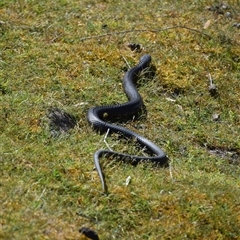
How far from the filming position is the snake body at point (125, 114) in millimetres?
6419

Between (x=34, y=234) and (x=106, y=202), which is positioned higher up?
(x=34, y=234)

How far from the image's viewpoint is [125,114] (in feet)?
25.6

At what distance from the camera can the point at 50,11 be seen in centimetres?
1006

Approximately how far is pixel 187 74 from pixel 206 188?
3.18 metres

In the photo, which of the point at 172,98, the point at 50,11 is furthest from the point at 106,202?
the point at 50,11

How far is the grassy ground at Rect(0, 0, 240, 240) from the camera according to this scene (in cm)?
545

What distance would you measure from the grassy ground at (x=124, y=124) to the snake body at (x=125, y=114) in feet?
0.33

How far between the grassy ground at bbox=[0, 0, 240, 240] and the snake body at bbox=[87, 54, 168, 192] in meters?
0.10

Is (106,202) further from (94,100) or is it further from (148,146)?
(94,100)

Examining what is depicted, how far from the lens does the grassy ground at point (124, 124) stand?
17.9 feet

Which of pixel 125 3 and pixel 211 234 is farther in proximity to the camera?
pixel 125 3

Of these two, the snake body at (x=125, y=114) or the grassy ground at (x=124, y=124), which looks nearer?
the grassy ground at (x=124, y=124)

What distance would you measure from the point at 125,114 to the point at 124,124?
6.1 inches

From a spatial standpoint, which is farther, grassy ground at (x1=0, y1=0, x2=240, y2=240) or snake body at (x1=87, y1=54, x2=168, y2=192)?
snake body at (x1=87, y1=54, x2=168, y2=192)
